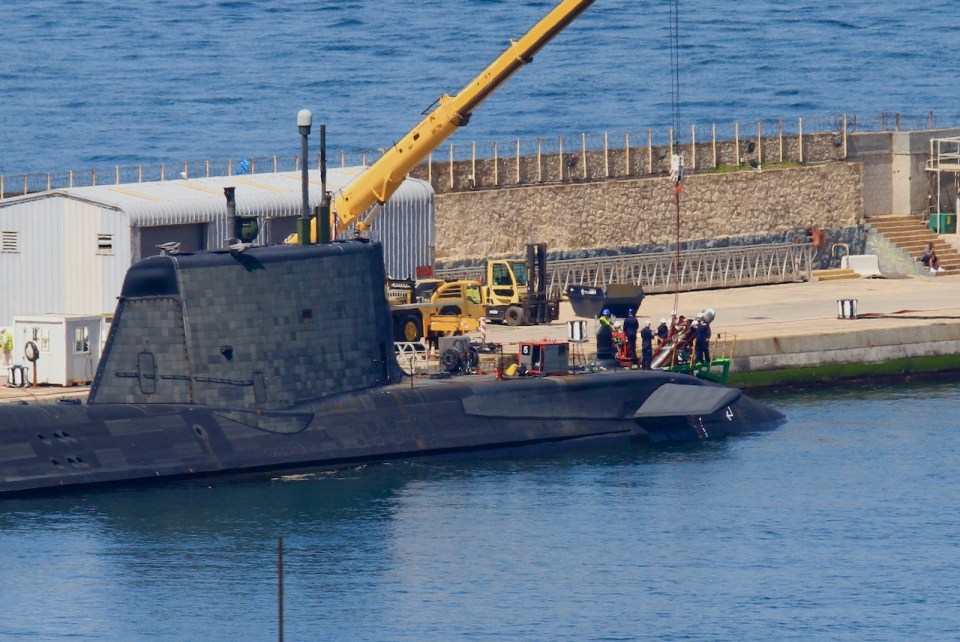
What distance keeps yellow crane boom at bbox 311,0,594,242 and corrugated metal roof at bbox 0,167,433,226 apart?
144 cm

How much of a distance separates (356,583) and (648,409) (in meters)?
14.8

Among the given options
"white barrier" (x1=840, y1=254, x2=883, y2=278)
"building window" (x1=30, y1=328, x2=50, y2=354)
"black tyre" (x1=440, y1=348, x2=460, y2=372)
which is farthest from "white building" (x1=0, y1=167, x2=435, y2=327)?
"white barrier" (x1=840, y1=254, x2=883, y2=278)

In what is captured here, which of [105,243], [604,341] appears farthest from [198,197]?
[604,341]

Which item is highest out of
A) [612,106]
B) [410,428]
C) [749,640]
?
[612,106]

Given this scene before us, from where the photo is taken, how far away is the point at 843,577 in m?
35.1

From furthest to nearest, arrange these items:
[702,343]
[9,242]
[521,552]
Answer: [9,242], [702,343], [521,552]

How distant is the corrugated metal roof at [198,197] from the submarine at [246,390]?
14717mm

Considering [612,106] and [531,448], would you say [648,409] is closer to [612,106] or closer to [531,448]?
[531,448]

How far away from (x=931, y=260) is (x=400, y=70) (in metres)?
81.2

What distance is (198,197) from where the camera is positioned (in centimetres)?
5850

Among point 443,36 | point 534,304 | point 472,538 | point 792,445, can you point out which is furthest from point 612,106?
point 472,538

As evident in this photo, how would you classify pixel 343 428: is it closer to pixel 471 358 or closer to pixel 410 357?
pixel 471 358

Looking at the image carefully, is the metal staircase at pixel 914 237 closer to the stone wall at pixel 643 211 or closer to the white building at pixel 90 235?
the stone wall at pixel 643 211

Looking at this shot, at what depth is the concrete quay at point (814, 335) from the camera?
185ft
